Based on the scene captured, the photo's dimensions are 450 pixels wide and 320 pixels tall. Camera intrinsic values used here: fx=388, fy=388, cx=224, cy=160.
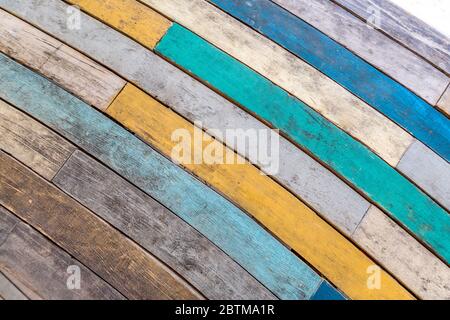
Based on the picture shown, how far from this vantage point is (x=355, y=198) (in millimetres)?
2535

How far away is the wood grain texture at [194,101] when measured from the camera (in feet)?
8.27

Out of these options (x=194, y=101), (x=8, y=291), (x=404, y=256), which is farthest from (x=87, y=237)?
(x=404, y=256)

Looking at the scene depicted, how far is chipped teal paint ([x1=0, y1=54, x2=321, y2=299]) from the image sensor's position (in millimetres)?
2381

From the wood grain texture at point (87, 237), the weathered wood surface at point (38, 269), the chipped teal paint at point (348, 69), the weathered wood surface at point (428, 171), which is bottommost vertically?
the weathered wood surface at point (38, 269)

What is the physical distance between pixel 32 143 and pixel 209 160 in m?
1.17

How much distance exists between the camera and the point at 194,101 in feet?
8.80

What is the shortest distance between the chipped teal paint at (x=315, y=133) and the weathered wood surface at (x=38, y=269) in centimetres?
147

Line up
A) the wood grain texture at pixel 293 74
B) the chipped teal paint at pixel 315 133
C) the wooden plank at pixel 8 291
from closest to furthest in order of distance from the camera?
the wooden plank at pixel 8 291
the chipped teal paint at pixel 315 133
the wood grain texture at pixel 293 74

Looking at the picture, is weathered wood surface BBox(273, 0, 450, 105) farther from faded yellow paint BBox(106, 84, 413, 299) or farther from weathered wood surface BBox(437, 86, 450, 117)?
faded yellow paint BBox(106, 84, 413, 299)

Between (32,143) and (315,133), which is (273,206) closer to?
(315,133)

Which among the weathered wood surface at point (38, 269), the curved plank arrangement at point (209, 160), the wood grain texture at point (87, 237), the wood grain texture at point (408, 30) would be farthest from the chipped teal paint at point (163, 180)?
the wood grain texture at point (408, 30)

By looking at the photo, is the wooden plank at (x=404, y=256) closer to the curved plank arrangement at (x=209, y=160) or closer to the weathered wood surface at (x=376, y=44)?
the curved plank arrangement at (x=209, y=160)

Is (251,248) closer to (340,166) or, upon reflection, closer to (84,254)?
(340,166)

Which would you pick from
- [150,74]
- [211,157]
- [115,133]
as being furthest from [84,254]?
[150,74]
